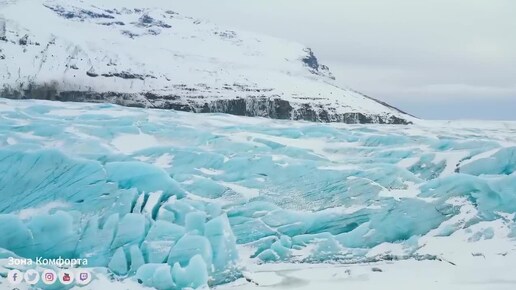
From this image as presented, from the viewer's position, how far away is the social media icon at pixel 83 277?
7386mm

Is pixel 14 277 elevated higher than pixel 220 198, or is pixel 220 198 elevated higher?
pixel 220 198

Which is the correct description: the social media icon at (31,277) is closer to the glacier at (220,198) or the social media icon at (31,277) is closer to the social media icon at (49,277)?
the social media icon at (49,277)

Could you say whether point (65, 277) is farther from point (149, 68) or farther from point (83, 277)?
point (149, 68)

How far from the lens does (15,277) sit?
7.28 m

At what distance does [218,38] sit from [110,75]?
10301 millimetres

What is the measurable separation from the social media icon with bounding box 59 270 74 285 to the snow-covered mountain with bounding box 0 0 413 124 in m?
11.4

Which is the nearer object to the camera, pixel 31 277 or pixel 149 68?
pixel 31 277

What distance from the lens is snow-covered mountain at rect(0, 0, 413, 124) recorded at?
77.2ft

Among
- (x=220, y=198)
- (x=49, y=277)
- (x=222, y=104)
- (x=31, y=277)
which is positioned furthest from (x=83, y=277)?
(x=222, y=104)

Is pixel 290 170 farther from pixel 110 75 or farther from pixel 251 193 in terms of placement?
pixel 110 75

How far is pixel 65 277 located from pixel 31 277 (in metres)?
0.39

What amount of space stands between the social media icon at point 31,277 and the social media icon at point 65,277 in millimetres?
269

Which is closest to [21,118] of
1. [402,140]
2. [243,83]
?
[402,140]

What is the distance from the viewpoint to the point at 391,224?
8.99 meters
